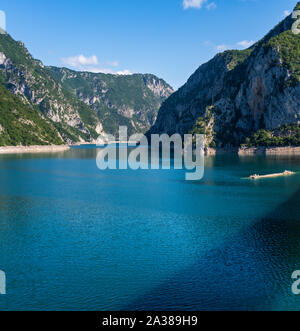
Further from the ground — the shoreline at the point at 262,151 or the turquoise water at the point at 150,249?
the shoreline at the point at 262,151

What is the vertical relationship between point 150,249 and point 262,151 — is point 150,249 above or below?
below

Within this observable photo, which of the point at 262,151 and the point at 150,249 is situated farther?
the point at 262,151

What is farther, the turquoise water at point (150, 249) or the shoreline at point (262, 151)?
the shoreline at point (262, 151)

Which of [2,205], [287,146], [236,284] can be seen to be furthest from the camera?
[287,146]

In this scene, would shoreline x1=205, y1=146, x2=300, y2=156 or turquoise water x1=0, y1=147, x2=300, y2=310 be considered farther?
shoreline x1=205, y1=146, x2=300, y2=156

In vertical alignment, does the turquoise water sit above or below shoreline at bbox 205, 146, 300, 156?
below
